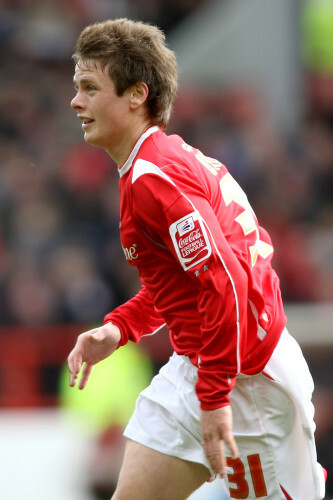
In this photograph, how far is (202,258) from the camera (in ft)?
10.4

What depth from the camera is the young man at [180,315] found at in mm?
3400

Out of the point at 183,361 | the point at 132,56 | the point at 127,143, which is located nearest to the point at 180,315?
the point at 183,361

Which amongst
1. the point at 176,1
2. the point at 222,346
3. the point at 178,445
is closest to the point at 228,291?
the point at 222,346

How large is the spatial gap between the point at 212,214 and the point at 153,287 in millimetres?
455

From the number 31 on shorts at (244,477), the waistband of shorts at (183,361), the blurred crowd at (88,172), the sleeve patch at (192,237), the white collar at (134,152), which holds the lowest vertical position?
the number 31 on shorts at (244,477)

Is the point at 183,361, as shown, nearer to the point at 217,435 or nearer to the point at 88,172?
the point at 217,435

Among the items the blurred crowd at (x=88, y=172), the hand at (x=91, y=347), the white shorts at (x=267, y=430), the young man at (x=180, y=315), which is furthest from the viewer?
the blurred crowd at (x=88, y=172)

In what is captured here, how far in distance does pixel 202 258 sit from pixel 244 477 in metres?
0.92

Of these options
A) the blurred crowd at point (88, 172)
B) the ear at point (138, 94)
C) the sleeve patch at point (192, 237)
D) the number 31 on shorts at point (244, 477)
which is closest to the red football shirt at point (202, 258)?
the sleeve patch at point (192, 237)

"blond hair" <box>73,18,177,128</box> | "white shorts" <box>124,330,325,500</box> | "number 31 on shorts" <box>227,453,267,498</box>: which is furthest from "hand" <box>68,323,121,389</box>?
"blond hair" <box>73,18,177,128</box>

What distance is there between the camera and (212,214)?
3.22m

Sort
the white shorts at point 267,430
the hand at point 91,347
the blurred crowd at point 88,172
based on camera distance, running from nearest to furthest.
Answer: the white shorts at point 267,430 < the hand at point 91,347 < the blurred crowd at point 88,172

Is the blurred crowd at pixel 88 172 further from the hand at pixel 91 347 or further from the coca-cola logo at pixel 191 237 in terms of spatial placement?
the coca-cola logo at pixel 191 237

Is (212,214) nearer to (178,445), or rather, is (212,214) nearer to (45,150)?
(178,445)
